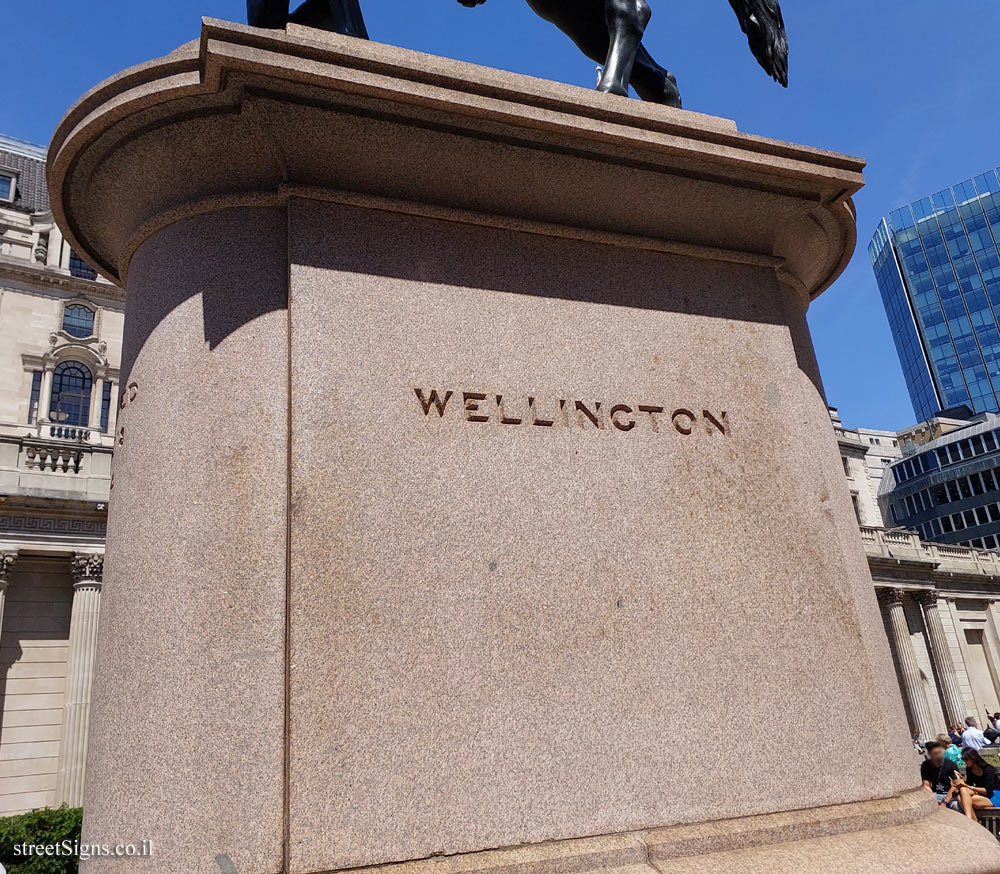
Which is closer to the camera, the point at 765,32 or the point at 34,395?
the point at 765,32

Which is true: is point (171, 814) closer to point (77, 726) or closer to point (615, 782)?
point (615, 782)

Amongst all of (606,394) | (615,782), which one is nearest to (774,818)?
(615,782)

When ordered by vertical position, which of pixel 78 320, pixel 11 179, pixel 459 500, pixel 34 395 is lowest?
pixel 459 500

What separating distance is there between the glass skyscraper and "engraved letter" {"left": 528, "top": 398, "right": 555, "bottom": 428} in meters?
120

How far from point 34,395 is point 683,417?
1391 inches

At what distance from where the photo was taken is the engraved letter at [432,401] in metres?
3.36

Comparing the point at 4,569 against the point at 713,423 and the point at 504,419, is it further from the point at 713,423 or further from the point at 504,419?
the point at 713,423

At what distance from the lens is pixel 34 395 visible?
32.6 m

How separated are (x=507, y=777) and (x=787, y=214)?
325 centimetres

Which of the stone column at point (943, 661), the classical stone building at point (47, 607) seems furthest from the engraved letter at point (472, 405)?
the stone column at point (943, 661)

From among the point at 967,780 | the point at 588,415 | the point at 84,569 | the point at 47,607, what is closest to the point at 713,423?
the point at 588,415

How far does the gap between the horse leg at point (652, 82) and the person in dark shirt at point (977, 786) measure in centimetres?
824

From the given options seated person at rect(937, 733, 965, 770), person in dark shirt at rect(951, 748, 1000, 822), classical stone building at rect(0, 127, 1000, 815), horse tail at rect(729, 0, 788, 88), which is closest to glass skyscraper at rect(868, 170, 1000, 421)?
classical stone building at rect(0, 127, 1000, 815)

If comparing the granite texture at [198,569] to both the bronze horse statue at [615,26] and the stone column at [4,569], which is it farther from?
the stone column at [4,569]
